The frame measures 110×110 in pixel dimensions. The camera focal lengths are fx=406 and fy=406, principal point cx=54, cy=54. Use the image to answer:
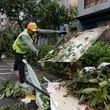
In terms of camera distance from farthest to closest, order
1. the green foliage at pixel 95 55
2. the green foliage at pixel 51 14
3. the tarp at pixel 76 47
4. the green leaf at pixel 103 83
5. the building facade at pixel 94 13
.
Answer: the green foliage at pixel 51 14 < the building facade at pixel 94 13 < the green foliage at pixel 95 55 < the tarp at pixel 76 47 < the green leaf at pixel 103 83

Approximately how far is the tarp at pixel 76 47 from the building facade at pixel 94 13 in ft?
37.6

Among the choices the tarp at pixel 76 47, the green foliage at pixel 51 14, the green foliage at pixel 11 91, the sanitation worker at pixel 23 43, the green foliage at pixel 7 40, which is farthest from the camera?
the green foliage at pixel 7 40

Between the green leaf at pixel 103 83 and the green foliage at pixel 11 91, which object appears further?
the green foliage at pixel 11 91

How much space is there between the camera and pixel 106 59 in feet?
36.8

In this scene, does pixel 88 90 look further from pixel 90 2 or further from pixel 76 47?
pixel 90 2

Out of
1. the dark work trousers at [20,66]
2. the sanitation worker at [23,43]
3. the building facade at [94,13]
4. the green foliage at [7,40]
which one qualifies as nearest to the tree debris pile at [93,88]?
the sanitation worker at [23,43]

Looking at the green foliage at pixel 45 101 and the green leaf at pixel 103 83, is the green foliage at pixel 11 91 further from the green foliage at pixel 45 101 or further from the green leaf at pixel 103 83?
the green leaf at pixel 103 83

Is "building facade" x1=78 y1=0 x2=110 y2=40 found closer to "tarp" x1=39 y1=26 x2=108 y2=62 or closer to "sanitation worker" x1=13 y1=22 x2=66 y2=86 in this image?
"sanitation worker" x1=13 y1=22 x2=66 y2=86

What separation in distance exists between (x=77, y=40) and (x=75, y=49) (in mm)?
565

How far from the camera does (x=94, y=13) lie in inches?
883

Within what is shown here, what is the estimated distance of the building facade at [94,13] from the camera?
21.3 m

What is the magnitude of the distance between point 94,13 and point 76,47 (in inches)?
567

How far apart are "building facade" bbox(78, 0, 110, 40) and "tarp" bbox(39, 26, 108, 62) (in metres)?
11.5

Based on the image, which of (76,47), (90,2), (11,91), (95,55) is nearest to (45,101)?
(76,47)
